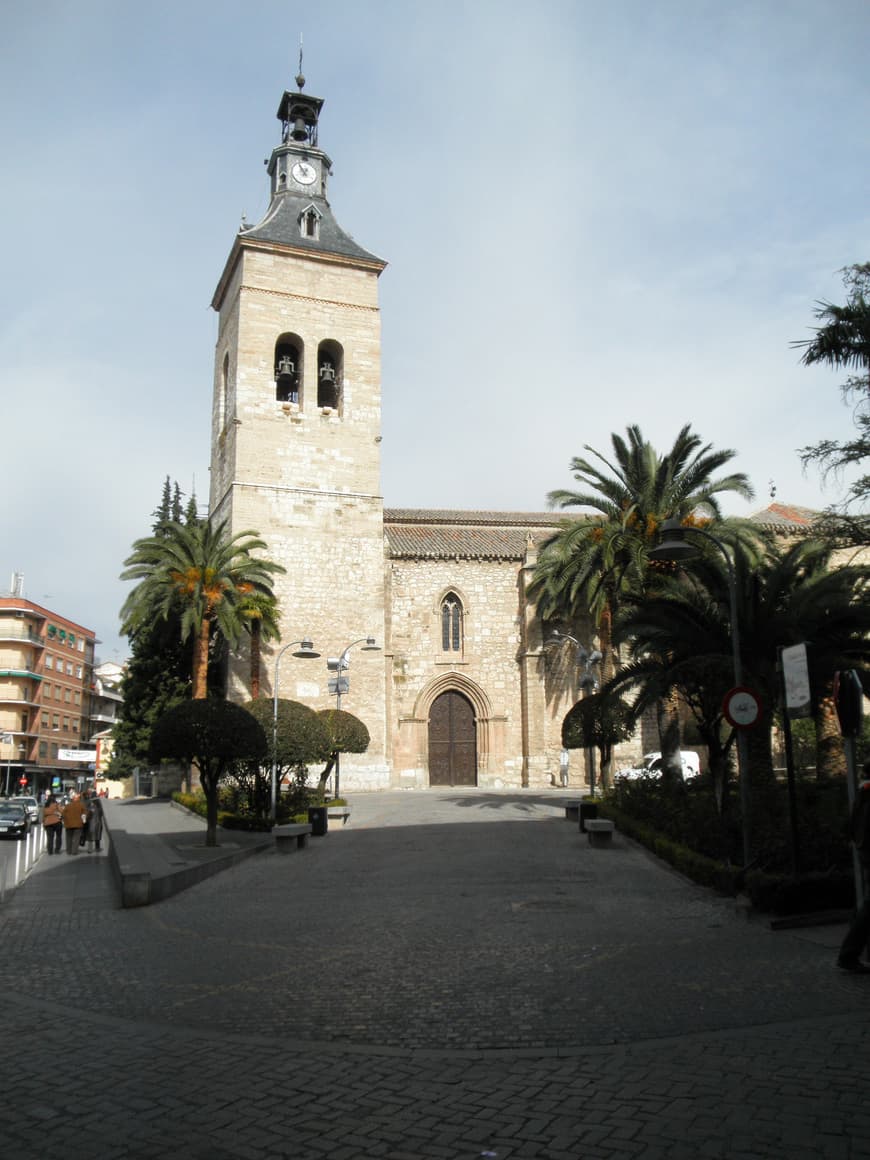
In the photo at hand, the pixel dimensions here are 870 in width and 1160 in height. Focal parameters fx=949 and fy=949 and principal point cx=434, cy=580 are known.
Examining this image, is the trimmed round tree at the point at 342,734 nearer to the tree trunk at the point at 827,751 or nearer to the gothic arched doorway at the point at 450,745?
the gothic arched doorway at the point at 450,745

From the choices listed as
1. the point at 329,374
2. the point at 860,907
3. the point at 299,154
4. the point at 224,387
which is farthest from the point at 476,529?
the point at 860,907

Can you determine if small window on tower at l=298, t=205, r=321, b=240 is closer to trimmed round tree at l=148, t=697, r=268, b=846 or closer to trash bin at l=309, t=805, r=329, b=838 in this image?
trimmed round tree at l=148, t=697, r=268, b=846

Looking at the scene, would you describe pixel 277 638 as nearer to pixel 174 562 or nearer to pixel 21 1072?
pixel 174 562

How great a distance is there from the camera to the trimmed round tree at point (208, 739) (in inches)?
655

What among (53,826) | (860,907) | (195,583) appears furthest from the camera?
(195,583)

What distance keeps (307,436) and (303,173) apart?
12.5 metres

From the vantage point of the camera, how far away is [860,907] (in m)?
7.26

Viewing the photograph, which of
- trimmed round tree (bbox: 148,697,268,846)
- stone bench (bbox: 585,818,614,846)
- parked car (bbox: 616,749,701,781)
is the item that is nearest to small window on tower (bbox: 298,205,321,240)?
parked car (bbox: 616,749,701,781)

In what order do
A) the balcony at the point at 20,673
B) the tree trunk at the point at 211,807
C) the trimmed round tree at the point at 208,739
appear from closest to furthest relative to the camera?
1. the trimmed round tree at the point at 208,739
2. the tree trunk at the point at 211,807
3. the balcony at the point at 20,673

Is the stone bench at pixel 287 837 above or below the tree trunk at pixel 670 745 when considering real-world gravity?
below

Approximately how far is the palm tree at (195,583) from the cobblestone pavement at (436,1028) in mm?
17386

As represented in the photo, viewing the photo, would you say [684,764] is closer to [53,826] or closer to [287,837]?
[287,837]

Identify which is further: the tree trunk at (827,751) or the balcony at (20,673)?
the balcony at (20,673)

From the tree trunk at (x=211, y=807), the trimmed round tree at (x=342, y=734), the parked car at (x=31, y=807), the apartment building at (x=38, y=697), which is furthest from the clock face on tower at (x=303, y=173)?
the apartment building at (x=38, y=697)
